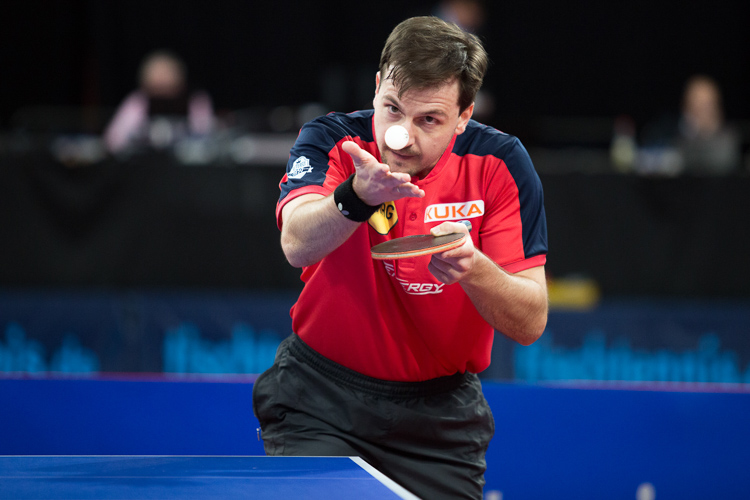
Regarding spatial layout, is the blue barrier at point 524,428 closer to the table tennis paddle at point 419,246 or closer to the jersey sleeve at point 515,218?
the jersey sleeve at point 515,218

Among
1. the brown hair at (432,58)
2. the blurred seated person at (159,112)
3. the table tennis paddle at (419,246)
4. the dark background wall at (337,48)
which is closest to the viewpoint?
the table tennis paddle at (419,246)

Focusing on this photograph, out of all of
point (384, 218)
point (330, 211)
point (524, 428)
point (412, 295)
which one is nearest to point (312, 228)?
point (330, 211)

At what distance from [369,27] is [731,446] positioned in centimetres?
839

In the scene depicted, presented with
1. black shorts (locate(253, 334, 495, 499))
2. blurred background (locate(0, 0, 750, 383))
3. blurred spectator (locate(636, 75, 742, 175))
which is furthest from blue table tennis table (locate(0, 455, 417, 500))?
blurred spectator (locate(636, 75, 742, 175))

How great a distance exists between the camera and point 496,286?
2.07 metres

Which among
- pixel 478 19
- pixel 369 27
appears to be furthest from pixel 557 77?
pixel 478 19

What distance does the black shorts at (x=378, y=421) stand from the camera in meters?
2.36

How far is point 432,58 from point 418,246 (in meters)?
0.54

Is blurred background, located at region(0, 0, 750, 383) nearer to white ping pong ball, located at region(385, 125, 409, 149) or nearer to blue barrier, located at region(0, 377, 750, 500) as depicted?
blue barrier, located at region(0, 377, 750, 500)

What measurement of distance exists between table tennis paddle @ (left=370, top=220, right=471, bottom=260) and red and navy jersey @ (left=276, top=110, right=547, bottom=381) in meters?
0.33

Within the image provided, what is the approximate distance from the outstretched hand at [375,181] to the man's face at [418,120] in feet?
0.91

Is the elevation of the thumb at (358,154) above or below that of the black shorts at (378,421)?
above

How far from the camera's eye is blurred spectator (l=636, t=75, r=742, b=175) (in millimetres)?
6434

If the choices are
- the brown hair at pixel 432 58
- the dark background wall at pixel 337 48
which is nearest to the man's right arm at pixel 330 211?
the brown hair at pixel 432 58
